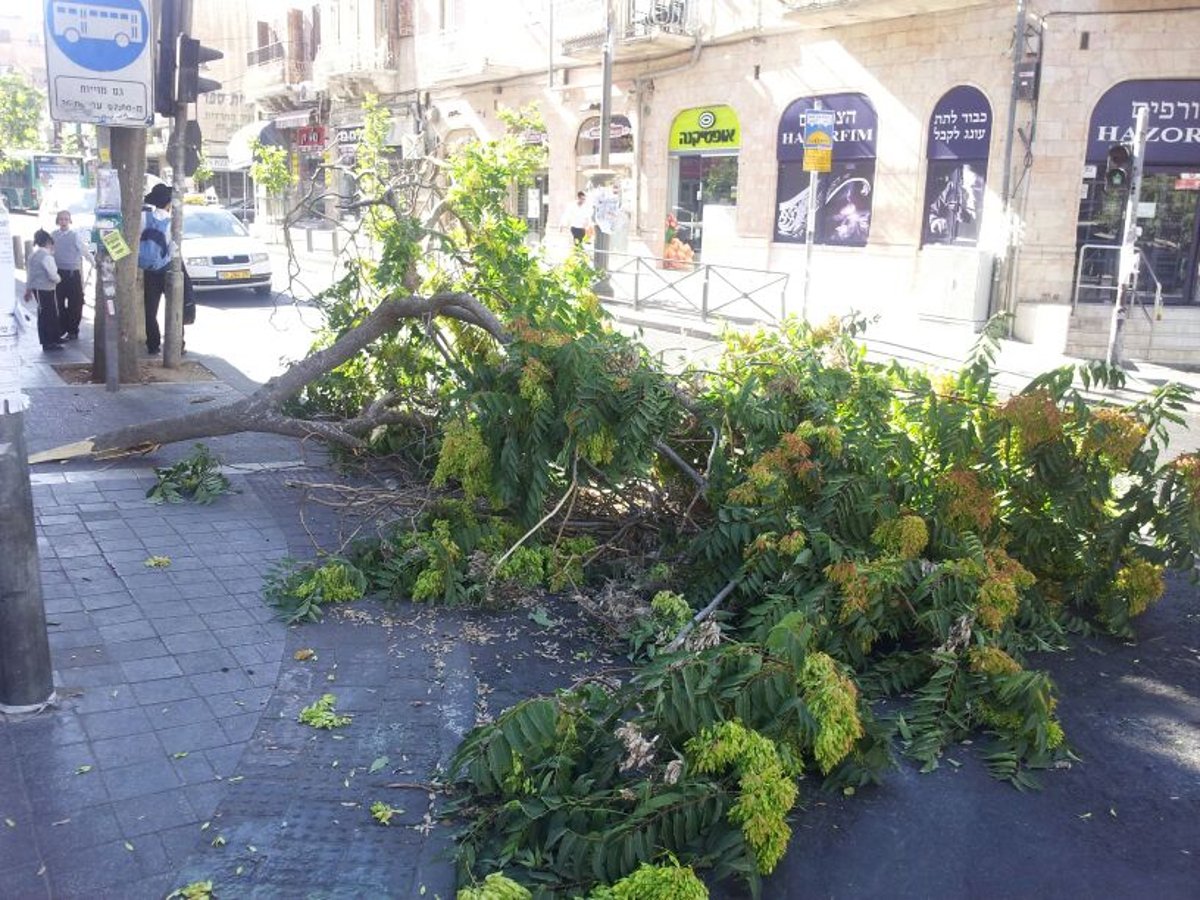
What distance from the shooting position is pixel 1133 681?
5375mm

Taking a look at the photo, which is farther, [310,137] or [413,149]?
[310,137]

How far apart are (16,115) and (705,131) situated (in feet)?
126

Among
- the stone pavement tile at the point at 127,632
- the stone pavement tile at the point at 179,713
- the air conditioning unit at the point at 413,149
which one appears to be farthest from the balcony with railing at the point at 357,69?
the stone pavement tile at the point at 179,713

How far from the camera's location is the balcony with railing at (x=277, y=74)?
42.0 m

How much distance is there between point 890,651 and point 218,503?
→ 4579 mm

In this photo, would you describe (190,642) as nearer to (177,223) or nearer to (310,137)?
(177,223)

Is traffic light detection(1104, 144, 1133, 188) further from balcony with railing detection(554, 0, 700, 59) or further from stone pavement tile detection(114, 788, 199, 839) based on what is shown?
stone pavement tile detection(114, 788, 199, 839)

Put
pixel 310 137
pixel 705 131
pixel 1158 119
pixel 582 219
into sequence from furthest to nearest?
pixel 310 137
pixel 705 131
pixel 582 219
pixel 1158 119

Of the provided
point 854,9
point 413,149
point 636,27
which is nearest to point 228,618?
point 413,149

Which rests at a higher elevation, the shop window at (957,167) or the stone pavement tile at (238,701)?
the shop window at (957,167)

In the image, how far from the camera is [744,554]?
5.54m

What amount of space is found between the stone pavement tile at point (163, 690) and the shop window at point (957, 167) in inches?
667

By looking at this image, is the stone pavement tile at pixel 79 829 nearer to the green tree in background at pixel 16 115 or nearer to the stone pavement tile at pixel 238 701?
the stone pavement tile at pixel 238 701

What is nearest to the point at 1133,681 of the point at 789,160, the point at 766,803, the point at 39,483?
the point at 766,803
